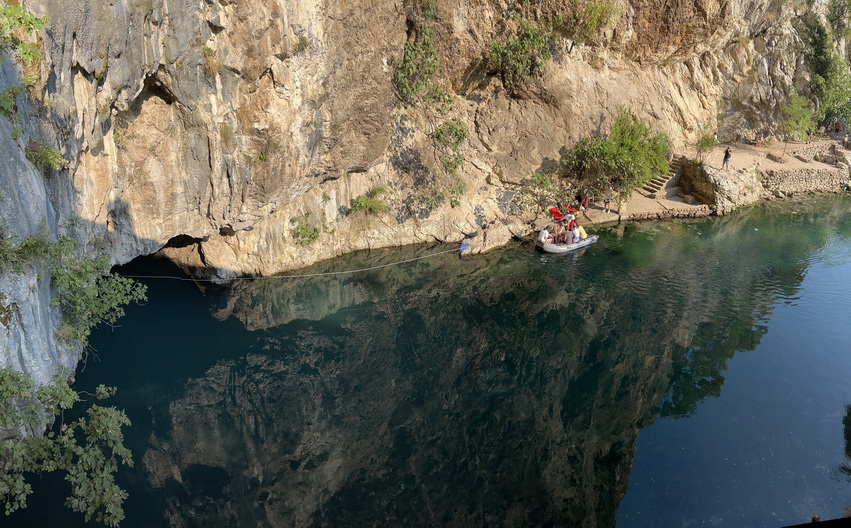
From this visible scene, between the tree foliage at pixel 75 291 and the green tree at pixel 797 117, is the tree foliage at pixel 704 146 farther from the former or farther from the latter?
the tree foliage at pixel 75 291

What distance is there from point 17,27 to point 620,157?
25.1m

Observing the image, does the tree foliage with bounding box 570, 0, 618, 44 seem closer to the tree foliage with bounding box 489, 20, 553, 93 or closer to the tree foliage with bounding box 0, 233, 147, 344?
the tree foliage with bounding box 489, 20, 553, 93

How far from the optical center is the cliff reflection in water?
13.3 metres

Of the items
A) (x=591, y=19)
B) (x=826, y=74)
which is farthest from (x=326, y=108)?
(x=826, y=74)

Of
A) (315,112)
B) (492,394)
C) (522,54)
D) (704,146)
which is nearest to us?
(492,394)

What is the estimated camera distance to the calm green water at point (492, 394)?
13180 millimetres

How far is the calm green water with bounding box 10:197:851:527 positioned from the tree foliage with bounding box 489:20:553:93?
9525mm

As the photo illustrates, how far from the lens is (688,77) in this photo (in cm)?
3606

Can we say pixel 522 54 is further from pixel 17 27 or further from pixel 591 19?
pixel 17 27

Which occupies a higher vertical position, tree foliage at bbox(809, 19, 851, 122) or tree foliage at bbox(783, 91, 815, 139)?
tree foliage at bbox(809, 19, 851, 122)

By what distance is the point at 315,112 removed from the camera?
2138 centimetres

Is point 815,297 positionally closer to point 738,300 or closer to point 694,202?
point 738,300

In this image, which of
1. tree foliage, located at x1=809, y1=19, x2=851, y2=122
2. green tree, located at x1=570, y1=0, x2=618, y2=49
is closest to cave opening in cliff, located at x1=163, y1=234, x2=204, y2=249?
green tree, located at x1=570, y1=0, x2=618, y2=49

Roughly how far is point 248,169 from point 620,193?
19011 millimetres
